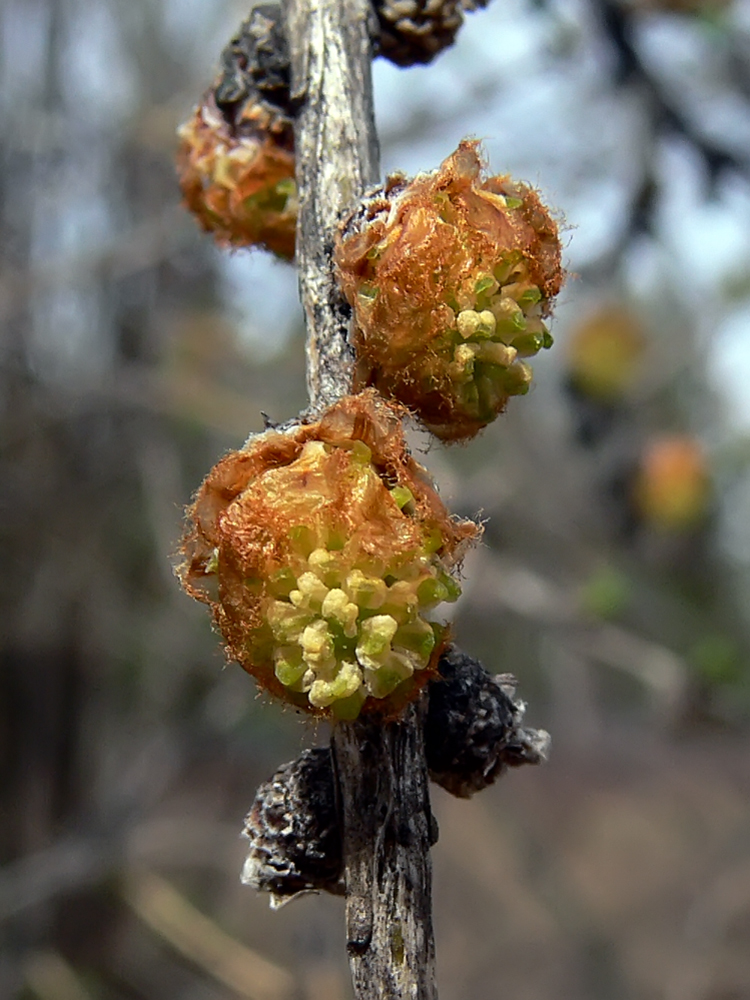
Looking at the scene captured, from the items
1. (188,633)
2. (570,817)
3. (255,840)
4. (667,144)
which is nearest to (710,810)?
(570,817)

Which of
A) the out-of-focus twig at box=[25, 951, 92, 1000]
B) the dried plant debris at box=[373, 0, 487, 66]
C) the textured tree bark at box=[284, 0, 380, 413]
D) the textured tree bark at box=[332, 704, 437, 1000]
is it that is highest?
the dried plant debris at box=[373, 0, 487, 66]

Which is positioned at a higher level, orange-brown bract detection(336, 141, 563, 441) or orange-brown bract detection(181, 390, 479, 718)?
orange-brown bract detection(336, 141, 563, 441)

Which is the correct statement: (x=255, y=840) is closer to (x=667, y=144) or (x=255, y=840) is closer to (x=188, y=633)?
(x=667, y=144)

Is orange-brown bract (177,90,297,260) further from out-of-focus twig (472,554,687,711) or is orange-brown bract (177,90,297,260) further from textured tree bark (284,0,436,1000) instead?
out-of-focus twig (472,554,687,711)

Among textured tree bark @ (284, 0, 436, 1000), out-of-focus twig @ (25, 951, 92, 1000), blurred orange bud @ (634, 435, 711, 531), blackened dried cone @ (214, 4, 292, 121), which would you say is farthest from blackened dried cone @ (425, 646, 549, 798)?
out-of-focus twig @ (25, 951, 92, 1000)

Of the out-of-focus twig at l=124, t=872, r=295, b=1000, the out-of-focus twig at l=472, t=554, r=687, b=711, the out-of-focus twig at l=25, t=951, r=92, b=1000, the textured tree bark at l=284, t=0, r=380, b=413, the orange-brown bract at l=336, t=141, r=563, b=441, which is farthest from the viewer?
the out-of-focus twig at l=25, t=951, r=92, b=1000

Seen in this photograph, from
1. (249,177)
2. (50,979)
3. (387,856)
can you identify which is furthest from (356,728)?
(50,979)

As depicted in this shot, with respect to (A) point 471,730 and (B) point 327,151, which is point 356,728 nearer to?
(A) point 471,730

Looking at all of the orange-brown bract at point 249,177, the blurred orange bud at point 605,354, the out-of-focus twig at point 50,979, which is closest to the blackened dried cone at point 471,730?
the orange-brown bract at point 249,177
